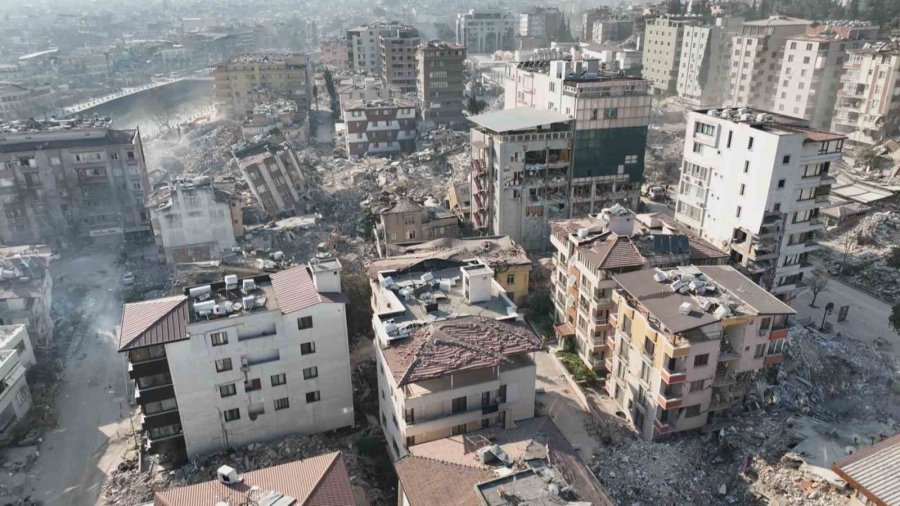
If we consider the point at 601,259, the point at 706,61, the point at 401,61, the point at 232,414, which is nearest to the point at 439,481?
the point at 232,414

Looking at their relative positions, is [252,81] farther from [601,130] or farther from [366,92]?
[601,130]

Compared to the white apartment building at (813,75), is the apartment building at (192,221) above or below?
below

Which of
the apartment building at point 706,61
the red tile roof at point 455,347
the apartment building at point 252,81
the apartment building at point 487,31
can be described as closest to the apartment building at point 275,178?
the red tile roof at point 455,347

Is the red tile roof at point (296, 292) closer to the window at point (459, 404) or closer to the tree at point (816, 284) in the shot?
the window at point (459, 404)

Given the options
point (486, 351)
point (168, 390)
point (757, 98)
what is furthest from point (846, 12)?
point (168, 390)

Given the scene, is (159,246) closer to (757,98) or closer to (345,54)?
(757,98)

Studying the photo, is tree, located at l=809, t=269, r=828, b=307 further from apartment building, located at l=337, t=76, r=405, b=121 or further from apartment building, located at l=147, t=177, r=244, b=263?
apartment building, located at l=337, t=76, r=405, b=121
